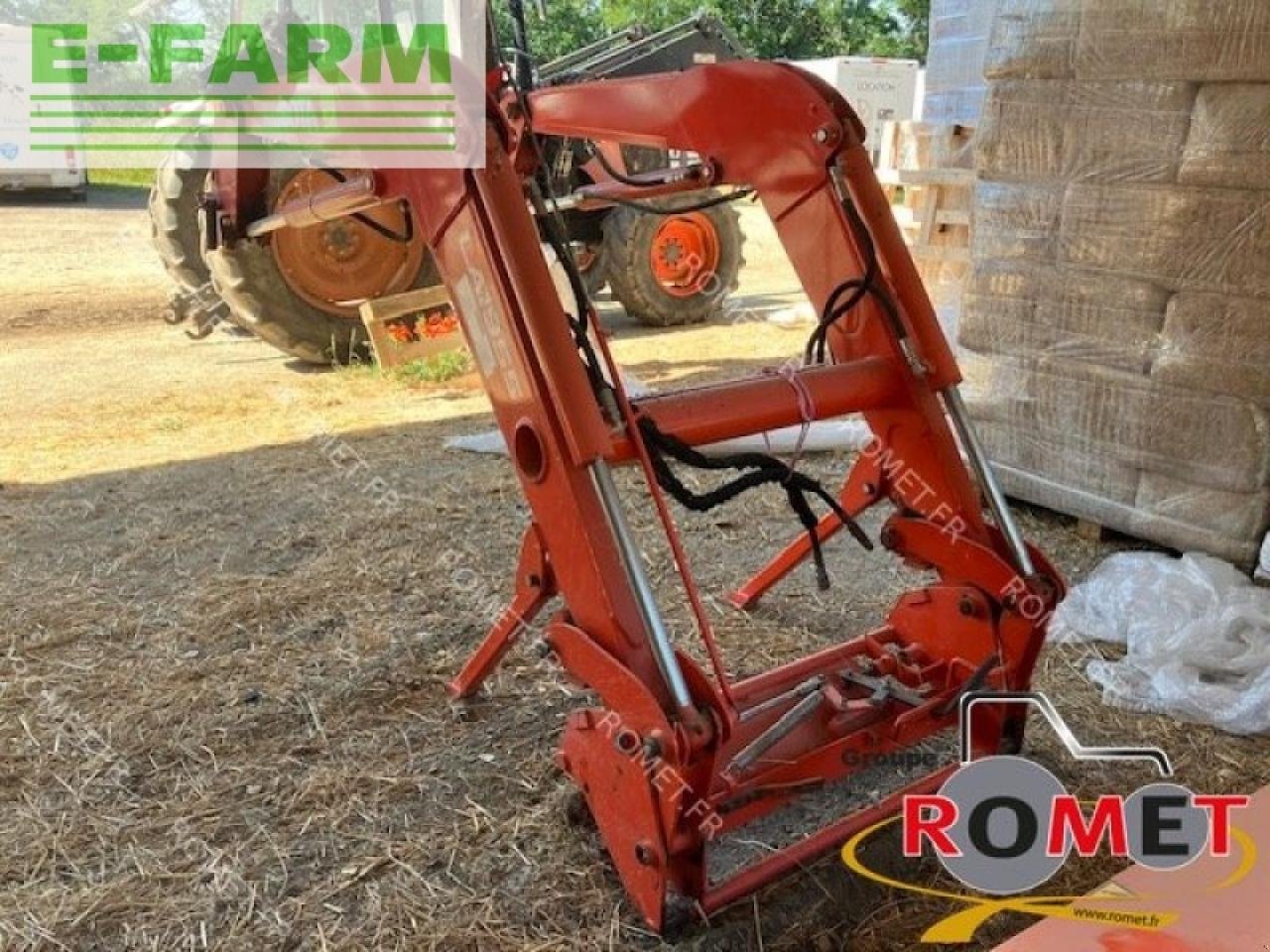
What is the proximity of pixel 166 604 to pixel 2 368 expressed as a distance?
4225 mm

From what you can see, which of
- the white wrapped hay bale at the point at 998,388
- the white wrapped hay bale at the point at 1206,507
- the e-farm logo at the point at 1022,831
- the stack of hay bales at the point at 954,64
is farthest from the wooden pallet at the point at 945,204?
the e-farm logo at the point at 1022,831

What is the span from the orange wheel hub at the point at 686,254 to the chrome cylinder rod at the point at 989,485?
548 cm

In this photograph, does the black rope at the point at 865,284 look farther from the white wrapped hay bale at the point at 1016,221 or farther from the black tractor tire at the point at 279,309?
the black tractor tire at the point at 279,309

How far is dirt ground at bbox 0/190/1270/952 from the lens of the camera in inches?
79.3

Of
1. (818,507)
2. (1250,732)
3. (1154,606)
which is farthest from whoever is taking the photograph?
(818,507)

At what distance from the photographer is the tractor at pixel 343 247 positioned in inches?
237

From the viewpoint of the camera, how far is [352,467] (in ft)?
15.2

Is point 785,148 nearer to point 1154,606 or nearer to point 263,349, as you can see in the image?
point 1154,606

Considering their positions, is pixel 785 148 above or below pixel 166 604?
above

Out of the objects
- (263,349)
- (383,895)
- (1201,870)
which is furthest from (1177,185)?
(263,349)

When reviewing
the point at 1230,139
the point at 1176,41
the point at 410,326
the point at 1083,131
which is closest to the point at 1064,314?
the point at 1083,131

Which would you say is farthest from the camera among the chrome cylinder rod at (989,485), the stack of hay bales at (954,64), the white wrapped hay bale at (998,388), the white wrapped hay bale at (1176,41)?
the stack of hay bales at (954,64)

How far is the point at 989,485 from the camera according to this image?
→ 2.26m

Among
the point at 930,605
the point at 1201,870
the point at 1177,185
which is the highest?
the point at 1177,185
